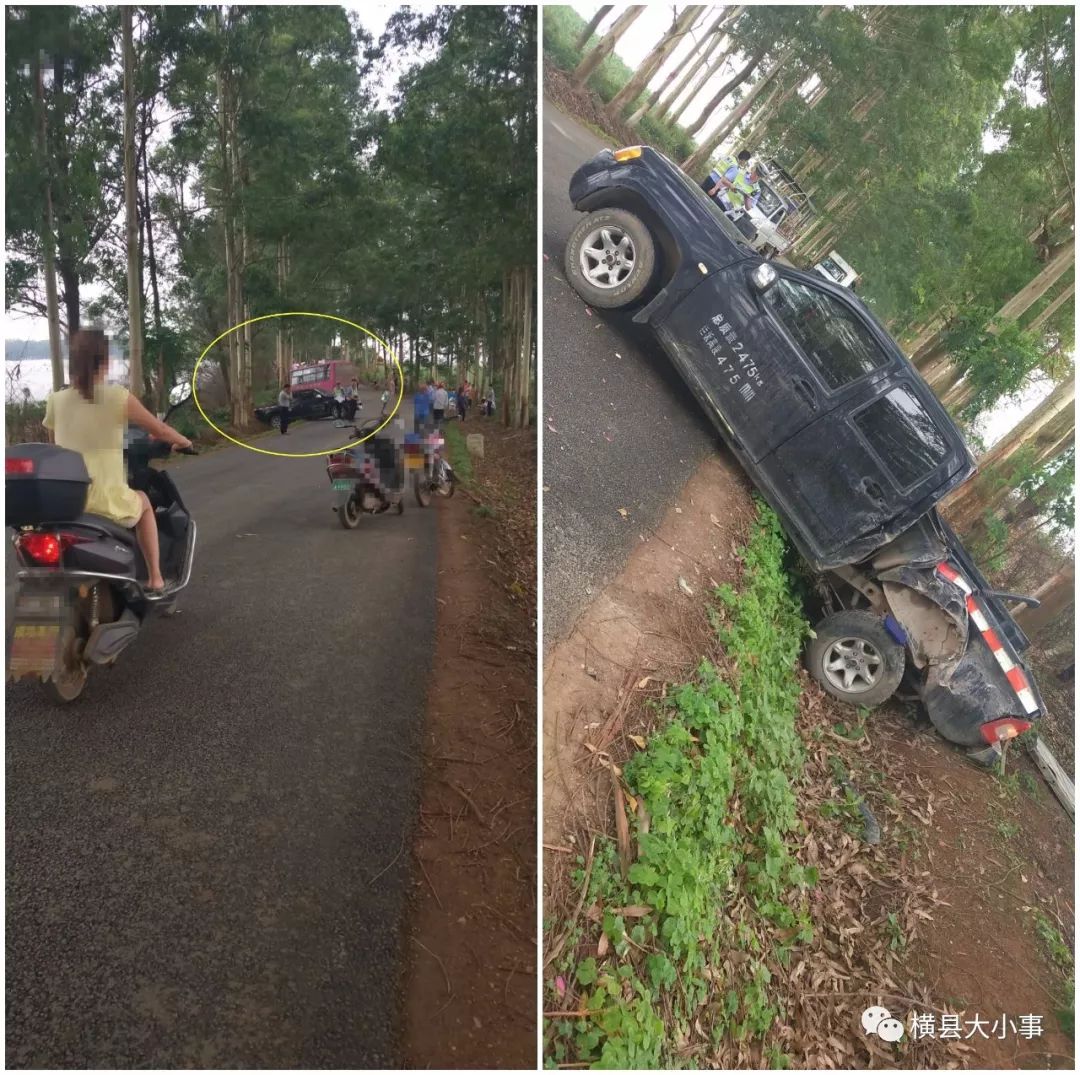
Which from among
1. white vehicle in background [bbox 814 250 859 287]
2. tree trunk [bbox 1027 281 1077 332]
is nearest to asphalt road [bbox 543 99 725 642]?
white vehicle in background [bbox 814 250 859 287]

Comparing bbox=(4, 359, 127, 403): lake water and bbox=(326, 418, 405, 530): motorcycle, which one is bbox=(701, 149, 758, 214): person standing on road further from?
bbox=(4, 359, 127, 403): lake water

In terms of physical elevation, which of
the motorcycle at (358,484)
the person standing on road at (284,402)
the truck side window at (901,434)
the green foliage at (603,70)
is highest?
the green foliage at (603,70)

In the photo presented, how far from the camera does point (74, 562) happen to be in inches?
49.9

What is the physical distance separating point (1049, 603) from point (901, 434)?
5.67ft

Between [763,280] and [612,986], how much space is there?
2582 millimetres

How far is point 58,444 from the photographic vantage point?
122cm

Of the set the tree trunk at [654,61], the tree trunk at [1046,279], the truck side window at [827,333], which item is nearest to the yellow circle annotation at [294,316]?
the tree trunk at [654,61]

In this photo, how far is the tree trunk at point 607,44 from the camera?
202 centimetres

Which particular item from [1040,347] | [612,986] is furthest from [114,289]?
[1040,347]

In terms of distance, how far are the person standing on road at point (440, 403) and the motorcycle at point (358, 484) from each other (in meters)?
→ 0.15

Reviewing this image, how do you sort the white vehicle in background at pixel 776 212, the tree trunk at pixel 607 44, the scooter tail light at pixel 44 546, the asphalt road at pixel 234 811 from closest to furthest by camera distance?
the asphalt road at pixel 234 811 < the scooter tail light at pixel 44 546 < the tree trunk at pixel 607 44 < the white vehicle in background at pixel 776 212

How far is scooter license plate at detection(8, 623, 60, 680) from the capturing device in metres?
1.21

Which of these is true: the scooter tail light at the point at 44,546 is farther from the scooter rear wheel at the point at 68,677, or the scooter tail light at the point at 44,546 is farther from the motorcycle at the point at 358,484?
the motorcycle at the point at 358,484

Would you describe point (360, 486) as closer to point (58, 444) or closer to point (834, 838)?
point (58, 444)
